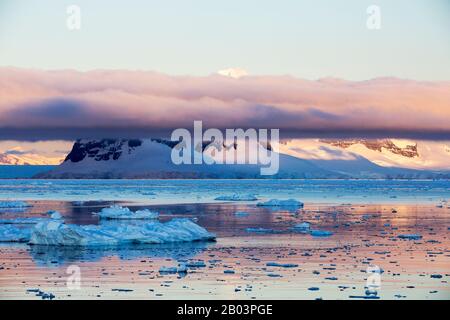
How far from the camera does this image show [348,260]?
76.1 ft

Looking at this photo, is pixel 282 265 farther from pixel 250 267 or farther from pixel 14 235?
pixel 14 235

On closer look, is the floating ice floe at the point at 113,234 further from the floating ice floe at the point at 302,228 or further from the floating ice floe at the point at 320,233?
the floating ice floe at the point at 302,228

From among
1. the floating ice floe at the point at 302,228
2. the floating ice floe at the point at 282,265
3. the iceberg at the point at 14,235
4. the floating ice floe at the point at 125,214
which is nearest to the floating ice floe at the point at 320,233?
the floating ice floe at the point at 302,228

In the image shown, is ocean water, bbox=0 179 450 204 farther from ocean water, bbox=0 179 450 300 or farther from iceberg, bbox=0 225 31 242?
ocean water, bbox=0 179 450 300

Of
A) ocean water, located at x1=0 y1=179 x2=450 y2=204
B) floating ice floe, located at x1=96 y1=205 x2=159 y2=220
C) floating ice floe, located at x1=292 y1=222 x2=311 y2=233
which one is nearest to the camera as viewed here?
floating ice floe, located at x1=292 y1=222 x2=311 y2=233

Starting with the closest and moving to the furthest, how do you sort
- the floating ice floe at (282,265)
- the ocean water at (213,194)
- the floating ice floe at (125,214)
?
the floating ice floe at (282,265), the floating ice floe at (125,214), the ocean water at (213,194)

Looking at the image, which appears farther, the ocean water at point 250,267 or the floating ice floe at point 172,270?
the floating ice floe at point 172,270

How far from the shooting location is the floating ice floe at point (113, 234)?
2675 cm

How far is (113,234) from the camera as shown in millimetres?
28234

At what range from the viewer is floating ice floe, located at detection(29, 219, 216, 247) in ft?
87.8

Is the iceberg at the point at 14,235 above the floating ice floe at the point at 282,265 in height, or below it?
above

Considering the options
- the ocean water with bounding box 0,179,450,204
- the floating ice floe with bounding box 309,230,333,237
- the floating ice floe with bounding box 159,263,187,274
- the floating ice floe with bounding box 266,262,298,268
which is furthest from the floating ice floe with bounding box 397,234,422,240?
the ocean water with bounding box 0,179,450,204

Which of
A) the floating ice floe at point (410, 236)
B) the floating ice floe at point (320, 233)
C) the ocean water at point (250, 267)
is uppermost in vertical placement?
the floating ice floe at point (320, 233)
